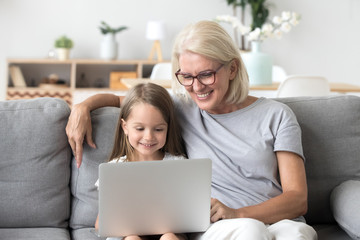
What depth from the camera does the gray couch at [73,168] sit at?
206 cm

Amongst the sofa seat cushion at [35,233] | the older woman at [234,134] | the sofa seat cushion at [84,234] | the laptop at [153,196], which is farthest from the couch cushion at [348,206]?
the sofa seat cushion at [35,233]

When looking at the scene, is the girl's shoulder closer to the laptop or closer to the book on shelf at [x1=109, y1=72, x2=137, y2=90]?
the laptop

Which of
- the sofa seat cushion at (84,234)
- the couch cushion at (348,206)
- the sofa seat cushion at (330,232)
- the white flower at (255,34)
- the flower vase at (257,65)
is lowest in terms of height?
the sofa seat cushion at (84,234)

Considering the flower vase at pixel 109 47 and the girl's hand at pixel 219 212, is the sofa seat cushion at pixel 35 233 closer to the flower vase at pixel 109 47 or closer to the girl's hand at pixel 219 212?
the girl's hand at pixel 219 212

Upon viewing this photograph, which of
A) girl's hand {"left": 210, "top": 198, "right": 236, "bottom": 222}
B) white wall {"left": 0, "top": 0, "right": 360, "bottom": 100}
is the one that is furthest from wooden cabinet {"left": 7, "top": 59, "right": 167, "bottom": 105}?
girl's hand {"left": 210, "top": 198, "right": 236, "bottom": 222}

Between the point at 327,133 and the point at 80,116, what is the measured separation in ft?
3.12

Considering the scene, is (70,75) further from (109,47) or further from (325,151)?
(325,151)

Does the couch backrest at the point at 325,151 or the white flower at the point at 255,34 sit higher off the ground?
the white flower at the point at 255,34

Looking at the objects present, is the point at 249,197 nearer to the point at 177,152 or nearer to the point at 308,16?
the point at 177,152

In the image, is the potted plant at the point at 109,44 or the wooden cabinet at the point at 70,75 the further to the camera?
the potted plant at the point at 109,44

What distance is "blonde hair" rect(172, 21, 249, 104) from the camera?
1919 mm

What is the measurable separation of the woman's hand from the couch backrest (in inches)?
31.4

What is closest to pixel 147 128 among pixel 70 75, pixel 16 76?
pixel 16 76

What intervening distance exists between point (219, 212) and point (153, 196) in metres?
0.24
